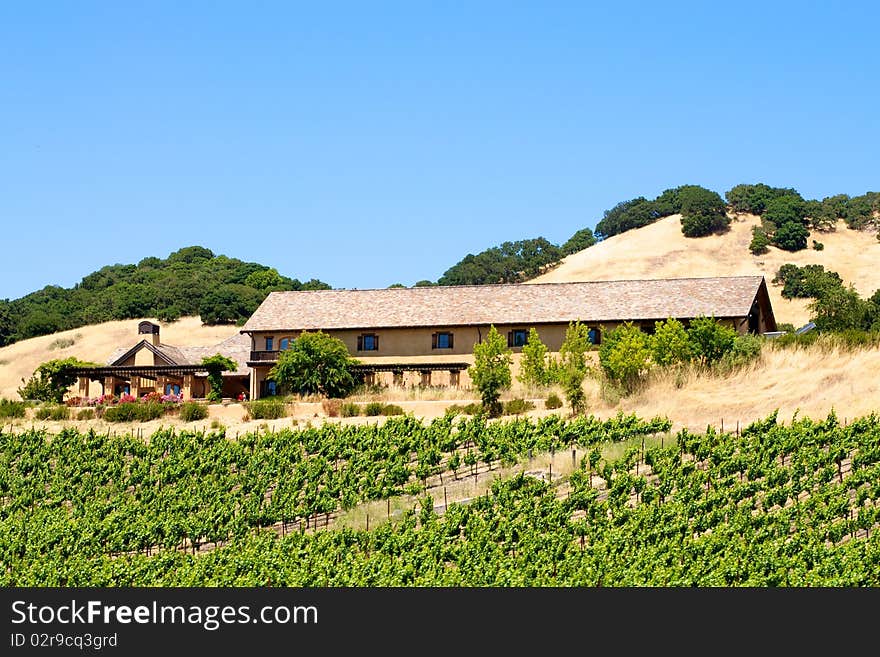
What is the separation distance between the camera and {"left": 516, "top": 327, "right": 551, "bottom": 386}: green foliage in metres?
51.5

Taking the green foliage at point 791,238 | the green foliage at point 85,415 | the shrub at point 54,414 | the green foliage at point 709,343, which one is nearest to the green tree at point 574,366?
the green foliage at point 709,343

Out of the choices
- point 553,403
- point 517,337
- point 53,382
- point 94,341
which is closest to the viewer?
point 553,403

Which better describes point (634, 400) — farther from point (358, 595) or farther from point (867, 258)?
point (867, 258)

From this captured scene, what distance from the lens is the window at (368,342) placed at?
59469 millimetres

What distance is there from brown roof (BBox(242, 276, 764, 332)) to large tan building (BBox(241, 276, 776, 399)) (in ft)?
0.15

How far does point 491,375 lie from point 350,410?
17.8 feet

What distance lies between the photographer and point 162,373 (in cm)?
5709

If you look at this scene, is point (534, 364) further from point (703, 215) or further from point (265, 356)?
point (703, 215)

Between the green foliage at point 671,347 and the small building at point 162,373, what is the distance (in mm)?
19840

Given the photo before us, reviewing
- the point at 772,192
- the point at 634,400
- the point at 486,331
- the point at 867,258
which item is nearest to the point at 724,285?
the point at 486,331

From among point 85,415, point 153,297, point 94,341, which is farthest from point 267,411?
point 153,297

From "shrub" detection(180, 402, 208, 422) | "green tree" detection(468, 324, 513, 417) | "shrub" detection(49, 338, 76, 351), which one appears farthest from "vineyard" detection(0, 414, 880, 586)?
"shrub" detection(49, 338, 76, 351)

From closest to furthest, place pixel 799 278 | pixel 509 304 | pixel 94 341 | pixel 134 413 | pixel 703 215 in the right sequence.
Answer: pixel 134 413 < pixel 509 304 < pixel 94 341 < pixel 799 278 < pixel 703 215

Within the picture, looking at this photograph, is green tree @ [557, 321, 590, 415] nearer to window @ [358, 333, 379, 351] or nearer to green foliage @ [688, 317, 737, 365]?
green foliage @ [688, 317, 737, 365]
